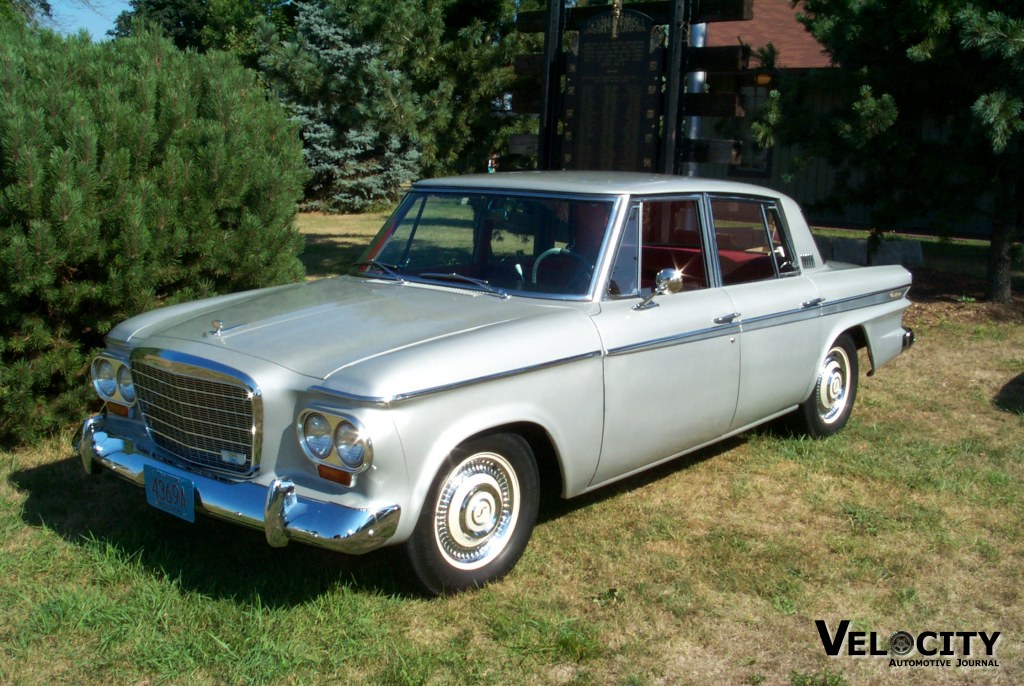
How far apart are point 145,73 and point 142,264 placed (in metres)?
1.35

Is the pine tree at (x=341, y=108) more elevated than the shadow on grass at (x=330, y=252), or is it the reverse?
the pine tree at (x=341, y=108)

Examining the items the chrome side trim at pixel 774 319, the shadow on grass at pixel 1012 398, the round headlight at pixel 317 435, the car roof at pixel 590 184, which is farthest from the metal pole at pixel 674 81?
the round headlight at pixel 317 435

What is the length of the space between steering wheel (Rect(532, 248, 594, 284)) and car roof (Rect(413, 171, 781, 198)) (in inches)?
12.3

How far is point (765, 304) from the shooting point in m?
5.20

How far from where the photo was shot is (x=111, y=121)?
227 inches

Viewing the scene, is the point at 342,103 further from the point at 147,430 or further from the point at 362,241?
the point at 147,430

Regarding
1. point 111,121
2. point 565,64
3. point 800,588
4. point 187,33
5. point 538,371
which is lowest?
point 800,588

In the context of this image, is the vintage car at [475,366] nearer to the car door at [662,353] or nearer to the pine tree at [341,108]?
the car door at [662,353]

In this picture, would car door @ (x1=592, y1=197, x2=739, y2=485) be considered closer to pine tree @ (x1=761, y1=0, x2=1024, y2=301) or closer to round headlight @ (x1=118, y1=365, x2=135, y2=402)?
round headlight @ (x1=118, y1=365, x2=135, y2=402)

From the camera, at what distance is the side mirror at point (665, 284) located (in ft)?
14.7

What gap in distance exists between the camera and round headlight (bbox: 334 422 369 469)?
3.41 metres

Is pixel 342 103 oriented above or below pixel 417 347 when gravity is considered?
above

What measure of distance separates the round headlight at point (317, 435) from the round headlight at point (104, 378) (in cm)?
131

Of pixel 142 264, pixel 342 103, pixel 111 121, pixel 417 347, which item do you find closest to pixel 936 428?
pixel 417 347
